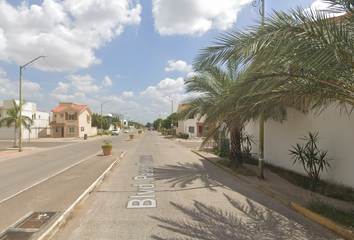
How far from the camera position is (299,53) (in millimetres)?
4125

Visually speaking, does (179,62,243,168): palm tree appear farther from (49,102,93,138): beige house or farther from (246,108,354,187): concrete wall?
(49,102,93,138): beige house

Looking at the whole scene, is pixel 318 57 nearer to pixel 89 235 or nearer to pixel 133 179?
pixel 89 235

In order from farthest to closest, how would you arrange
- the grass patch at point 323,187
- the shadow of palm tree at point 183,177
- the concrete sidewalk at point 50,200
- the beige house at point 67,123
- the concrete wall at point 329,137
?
the beige house at point 67,123
the shadow of palm tree at point 183,177
the concrete wall at point 329,137
the grass patch at point 323,187
the concrete sidewalk at point 50,200

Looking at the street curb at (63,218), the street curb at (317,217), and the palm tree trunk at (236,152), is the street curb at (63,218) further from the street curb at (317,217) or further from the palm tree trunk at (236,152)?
the palm tree trunk at (236,152)

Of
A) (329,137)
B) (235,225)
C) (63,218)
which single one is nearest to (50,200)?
(63,218)

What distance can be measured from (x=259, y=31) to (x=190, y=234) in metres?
4.12

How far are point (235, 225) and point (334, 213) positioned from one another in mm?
2221

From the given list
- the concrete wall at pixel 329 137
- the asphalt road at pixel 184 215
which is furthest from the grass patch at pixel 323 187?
the asphalt road at pixel 184 215

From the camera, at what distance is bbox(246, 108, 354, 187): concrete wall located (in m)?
6.97

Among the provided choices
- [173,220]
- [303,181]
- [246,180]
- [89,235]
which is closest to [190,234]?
[173,220]

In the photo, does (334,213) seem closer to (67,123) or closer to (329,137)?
(329,137)

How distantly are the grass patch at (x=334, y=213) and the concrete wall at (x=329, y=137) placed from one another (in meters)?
2.38

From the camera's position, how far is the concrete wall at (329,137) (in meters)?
6.97

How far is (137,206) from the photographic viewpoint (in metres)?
5.72
